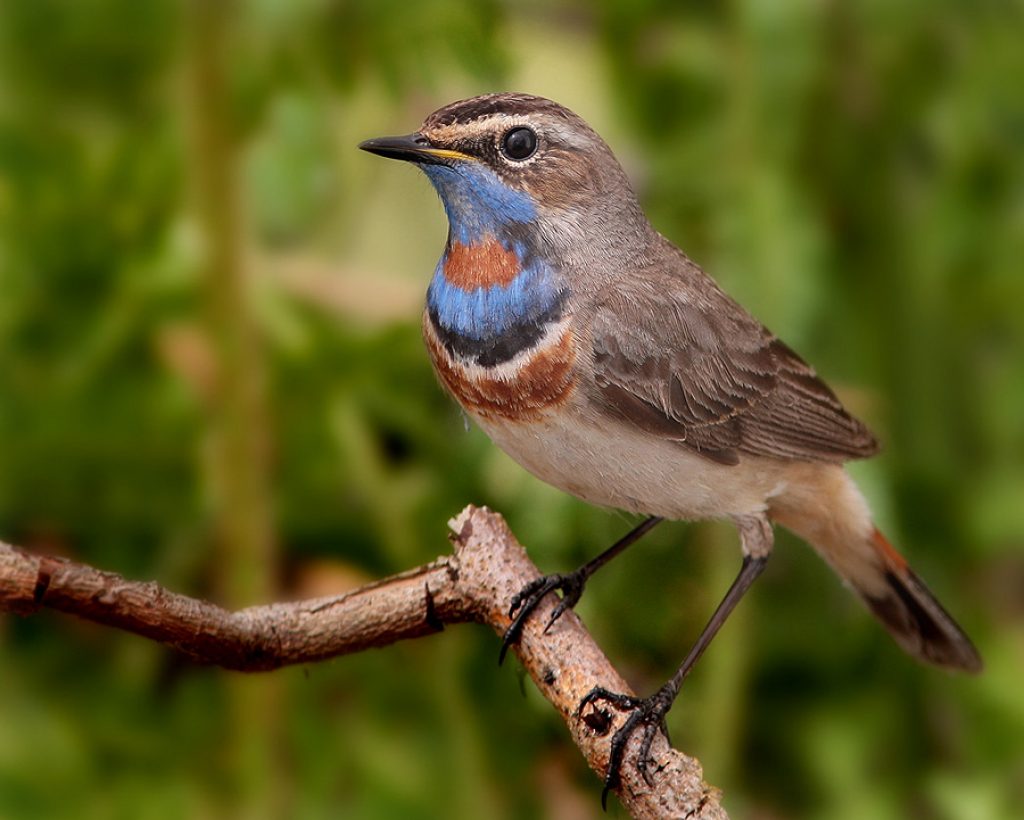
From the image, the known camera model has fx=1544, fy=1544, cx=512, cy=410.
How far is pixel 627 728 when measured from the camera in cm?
257

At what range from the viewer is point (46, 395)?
418cm

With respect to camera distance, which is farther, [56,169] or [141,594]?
[56,169]

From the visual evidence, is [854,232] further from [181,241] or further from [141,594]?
[141,594]

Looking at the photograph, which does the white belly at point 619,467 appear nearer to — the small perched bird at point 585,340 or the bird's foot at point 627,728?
the small perched bird at point 585,340

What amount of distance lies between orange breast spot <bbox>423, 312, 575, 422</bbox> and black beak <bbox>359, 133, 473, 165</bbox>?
381 mm

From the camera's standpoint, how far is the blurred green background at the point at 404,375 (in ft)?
13.3

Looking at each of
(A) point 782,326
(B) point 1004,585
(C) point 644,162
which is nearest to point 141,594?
(A) point 782,326

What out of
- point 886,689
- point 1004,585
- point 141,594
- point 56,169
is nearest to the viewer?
point 141,594

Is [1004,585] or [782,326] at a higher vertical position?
[782,326]

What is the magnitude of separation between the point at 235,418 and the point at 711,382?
1339 mm

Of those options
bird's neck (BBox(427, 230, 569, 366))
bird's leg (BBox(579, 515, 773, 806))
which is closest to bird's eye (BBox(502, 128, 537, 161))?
bird's neck (BBox(427, 230, 569, 366))

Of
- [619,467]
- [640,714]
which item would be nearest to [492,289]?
[619,467]

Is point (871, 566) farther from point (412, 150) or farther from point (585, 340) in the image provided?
point (412, 150)

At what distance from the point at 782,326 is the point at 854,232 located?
36.6 inches
